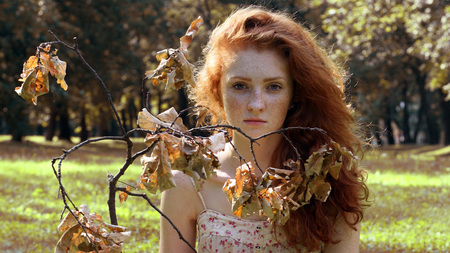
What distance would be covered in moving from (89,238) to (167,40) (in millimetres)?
24602

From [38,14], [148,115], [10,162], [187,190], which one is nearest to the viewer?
[148,115]

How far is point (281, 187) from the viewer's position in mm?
1719

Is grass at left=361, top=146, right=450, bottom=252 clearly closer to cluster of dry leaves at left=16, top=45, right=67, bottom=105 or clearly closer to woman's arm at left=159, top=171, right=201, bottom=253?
woman's arm at left=159, top=171, right=201, bottom=253

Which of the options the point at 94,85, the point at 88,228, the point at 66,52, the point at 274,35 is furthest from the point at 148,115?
the point at 94,85

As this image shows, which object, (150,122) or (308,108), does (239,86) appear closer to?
(308,108)

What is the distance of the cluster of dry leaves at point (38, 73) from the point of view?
5.50 ft

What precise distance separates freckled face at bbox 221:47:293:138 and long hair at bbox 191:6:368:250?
0.19 ft

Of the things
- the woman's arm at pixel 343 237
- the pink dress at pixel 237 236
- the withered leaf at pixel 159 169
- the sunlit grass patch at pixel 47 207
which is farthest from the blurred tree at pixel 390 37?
the withered leaf at pixel 159 169

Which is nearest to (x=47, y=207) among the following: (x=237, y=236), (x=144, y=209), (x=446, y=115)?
(x=144, y=209)

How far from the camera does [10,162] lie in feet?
47.8

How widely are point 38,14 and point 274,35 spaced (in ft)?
54.1

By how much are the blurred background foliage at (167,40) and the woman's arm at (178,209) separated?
10863 mm

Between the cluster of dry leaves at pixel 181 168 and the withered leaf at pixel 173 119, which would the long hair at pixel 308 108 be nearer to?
the cluster of dry leaves at pixel 181 168

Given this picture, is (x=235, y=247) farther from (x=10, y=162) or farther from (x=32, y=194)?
(x=10, y=162)
